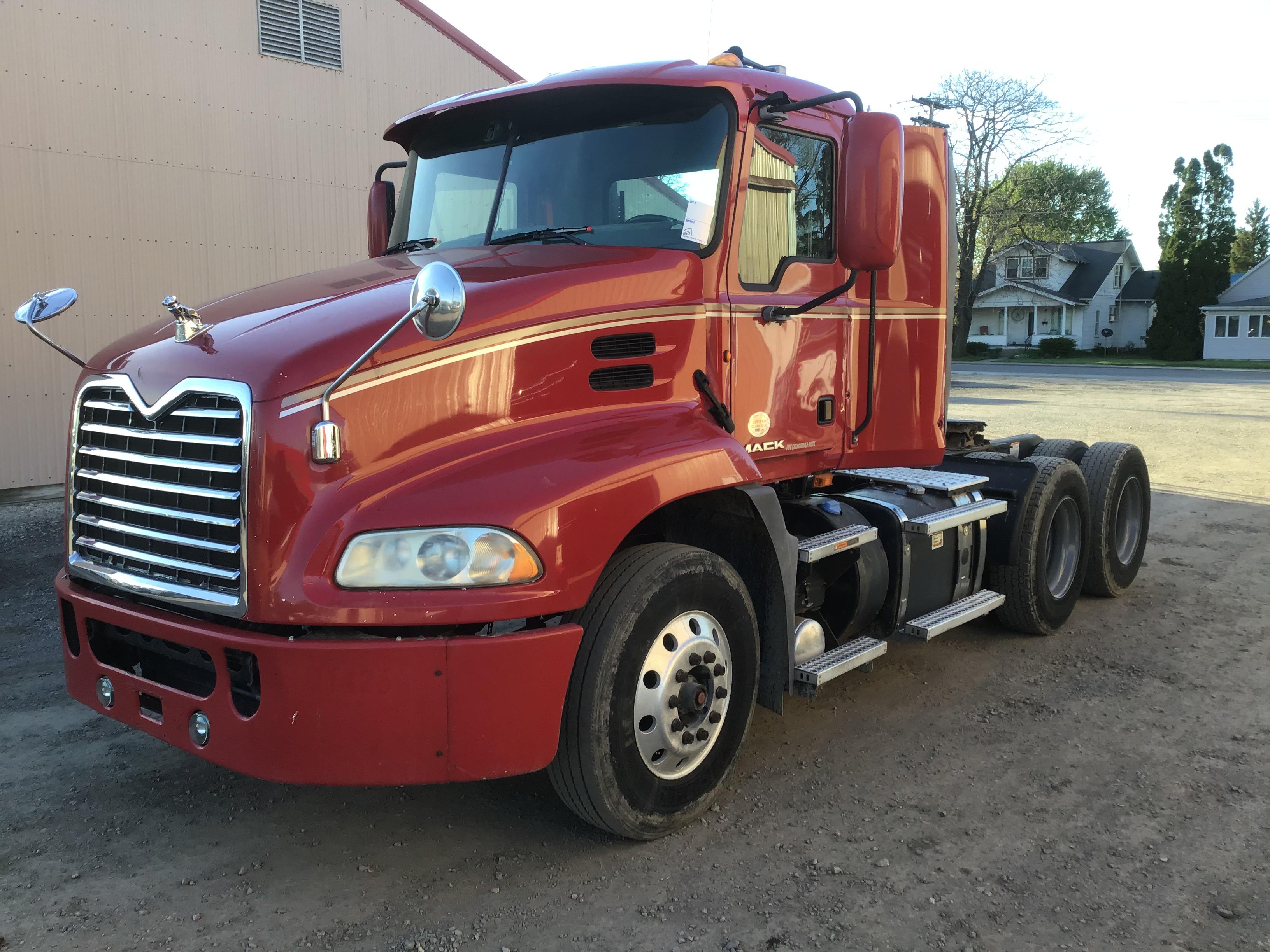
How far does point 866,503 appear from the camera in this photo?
5125mm

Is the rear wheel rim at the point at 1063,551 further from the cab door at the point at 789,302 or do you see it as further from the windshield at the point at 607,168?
the windshield at the point at 607,168

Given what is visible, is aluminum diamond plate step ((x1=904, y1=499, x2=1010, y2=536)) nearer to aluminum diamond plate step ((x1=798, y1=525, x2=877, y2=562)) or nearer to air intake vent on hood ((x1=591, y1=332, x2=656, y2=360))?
aluminum diamond plate step ((x1=798, y1=525, x2=877, y2=562))

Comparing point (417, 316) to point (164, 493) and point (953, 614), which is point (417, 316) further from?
point (953, 614)

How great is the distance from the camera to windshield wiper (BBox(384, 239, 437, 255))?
451 centimetres

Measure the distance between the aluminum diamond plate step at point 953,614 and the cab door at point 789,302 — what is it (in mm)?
964

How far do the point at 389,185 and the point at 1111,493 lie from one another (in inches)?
196

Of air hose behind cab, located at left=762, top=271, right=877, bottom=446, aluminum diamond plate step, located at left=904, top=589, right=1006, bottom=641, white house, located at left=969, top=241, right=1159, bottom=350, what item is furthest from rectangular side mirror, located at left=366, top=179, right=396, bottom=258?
white house, located at left=969, top=241, right=1159, bottom=350

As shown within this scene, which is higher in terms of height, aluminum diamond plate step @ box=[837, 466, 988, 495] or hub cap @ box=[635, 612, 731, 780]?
aluminum diamond plate step @ box=[837, 466, 988, 495]

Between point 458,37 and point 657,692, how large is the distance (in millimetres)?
10531

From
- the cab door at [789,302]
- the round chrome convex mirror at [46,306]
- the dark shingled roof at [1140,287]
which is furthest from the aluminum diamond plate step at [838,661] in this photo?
the dark shingled roof at [1140,287]

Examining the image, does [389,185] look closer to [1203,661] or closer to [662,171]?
[662,171]

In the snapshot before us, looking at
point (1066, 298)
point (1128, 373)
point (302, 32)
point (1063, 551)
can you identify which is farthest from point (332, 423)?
point (1066, 298)

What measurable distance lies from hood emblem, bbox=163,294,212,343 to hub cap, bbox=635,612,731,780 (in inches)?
72.8

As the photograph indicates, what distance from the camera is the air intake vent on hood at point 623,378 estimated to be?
3.68 metres
